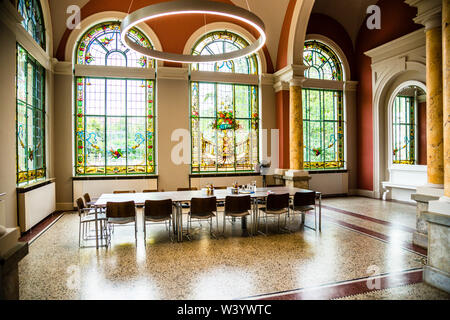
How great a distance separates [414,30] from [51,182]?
10.6 metres

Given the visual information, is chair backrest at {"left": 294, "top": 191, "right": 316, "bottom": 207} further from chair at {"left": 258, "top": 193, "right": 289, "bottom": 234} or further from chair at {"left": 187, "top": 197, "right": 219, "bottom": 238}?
chair at {"left": 187, "top": 197, "right": 219, "bottom": 238}

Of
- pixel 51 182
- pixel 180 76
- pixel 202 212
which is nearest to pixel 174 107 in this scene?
pixel 180 76

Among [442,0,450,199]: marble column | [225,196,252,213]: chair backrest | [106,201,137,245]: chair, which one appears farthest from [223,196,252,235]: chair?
[442,0,450,199]: marble column

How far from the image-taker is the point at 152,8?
386 centimetres

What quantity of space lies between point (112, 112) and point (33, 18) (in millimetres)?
2737

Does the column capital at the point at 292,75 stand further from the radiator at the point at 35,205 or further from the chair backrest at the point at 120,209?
the radiator at the point at 35,205

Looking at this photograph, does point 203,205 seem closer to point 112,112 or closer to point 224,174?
point 224,174

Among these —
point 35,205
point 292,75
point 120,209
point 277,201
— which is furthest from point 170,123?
point 277,201

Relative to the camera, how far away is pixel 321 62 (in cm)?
959

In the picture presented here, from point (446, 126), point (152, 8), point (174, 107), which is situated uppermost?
point (152, 8)

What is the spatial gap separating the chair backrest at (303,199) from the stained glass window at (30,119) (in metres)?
5.41

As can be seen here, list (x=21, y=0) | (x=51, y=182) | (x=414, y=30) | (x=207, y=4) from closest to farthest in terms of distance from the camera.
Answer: (x=207, y=4) → (x=21, y=0) → (x=51, y=182) → (x=414, y=30)
